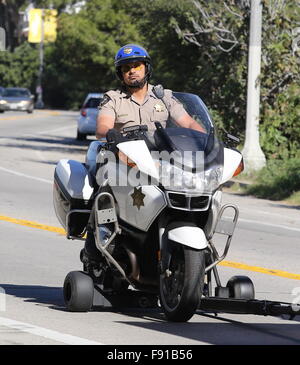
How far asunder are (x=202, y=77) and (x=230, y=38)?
64.2 inches

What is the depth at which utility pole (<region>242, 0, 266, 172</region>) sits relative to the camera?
72.1ft

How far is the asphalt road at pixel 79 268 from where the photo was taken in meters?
7.39

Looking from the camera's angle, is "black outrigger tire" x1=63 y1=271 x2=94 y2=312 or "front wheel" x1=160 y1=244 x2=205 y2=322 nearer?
"front wheel" x1=160 y1=244 x2=205 y2=322

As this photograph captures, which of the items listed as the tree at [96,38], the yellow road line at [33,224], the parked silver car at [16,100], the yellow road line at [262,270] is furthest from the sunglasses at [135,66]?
the parked silver car at [16,100]

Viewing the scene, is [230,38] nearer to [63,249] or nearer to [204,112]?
[63,249]

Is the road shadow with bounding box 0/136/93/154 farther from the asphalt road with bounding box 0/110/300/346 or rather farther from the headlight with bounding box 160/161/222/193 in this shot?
Result: the headlight with bounding box 160/161/222/193

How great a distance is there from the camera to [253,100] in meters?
22.3

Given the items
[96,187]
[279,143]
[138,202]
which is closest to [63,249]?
[96,187]

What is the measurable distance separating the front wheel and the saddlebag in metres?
1.12

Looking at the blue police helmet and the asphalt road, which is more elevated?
the blue police helmet

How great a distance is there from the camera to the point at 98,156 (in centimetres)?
830

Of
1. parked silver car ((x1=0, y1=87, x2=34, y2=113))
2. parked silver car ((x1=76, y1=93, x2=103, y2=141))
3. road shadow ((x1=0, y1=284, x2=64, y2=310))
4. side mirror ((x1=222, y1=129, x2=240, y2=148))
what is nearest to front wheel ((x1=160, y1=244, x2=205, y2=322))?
side mirror ((x1=222, y1=129, x2=240, y2=148))

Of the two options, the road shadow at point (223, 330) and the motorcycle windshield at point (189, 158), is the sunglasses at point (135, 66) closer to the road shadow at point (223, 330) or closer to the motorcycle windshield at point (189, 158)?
the motorcycle windshield at point (189, 158)

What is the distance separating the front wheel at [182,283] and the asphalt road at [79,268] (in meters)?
0.12
